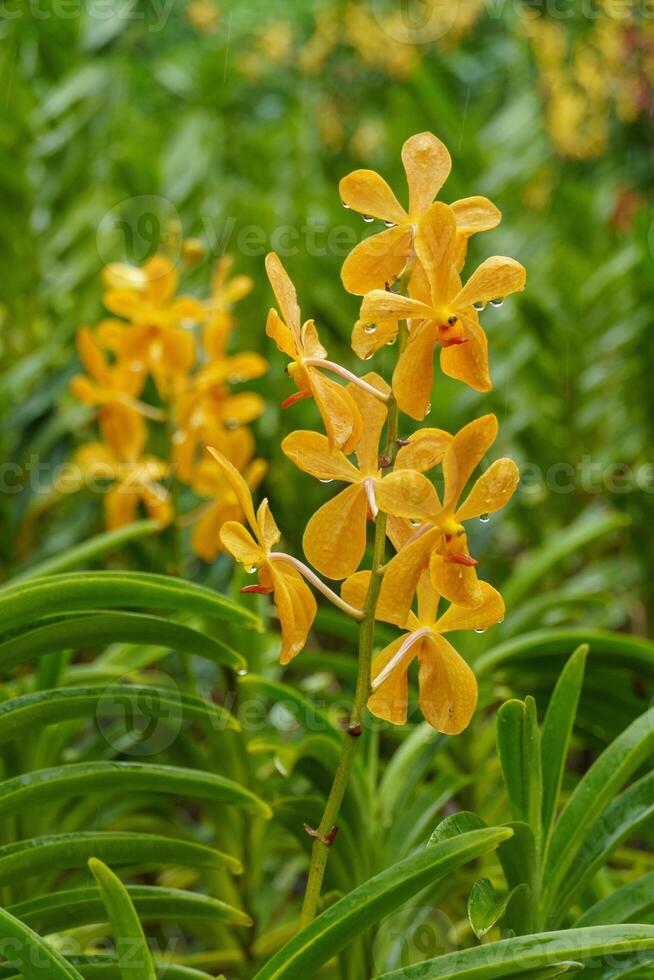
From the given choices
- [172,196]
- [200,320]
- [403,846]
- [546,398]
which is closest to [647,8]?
[546,398]

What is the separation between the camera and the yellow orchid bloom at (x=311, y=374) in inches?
26.8

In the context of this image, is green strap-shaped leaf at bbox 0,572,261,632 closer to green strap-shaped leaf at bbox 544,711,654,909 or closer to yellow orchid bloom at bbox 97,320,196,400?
green strap-shaped leaf at bbox 544,711,654,909

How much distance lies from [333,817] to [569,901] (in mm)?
252

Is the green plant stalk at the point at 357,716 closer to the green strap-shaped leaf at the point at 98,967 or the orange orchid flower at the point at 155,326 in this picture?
the green strap-shaped leaf at the point at 98,967

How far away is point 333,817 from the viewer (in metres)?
0.68

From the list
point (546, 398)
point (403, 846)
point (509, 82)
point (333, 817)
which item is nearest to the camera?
point (333, 817)

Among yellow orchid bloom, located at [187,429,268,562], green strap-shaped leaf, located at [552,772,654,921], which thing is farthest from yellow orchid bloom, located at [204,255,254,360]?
green strap-shaped leaf, located at [552,772,654,921]

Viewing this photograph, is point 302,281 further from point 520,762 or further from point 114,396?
point 520,762

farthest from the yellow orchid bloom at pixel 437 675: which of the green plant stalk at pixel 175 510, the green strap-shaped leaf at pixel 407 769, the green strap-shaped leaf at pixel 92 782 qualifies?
the green plant stalk at pixel 175 510

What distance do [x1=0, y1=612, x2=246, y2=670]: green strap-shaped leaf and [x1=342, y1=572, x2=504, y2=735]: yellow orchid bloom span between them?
18 cm

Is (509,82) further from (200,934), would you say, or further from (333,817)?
(333,817)

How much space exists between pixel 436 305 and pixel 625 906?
47 centimetres

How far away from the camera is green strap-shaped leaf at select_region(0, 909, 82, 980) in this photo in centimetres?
64

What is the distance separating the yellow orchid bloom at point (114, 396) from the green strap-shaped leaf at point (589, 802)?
2.36 feet
